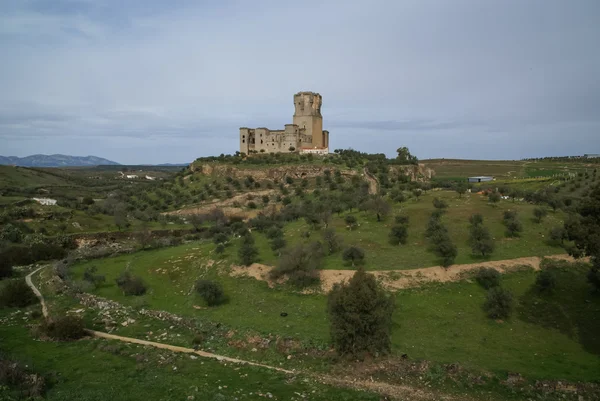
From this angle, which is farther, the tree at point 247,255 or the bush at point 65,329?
the tree at point 247,255

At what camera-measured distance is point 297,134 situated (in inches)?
3046

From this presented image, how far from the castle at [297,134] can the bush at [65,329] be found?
57346 millimetres

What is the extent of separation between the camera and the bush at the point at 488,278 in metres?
24.3

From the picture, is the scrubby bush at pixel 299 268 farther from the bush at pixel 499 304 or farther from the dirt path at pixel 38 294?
the dirt path at pixel 38 294

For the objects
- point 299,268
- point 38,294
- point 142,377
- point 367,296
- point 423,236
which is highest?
point 423,236

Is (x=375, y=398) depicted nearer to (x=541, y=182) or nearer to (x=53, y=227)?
(x=53, y=227)

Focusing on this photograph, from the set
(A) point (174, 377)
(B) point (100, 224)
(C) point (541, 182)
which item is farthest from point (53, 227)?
(C) point (541, 182)

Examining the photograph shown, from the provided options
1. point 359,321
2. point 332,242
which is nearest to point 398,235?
point 332,242

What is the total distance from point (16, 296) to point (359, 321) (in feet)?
80.4

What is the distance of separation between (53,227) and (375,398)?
54.1 metres

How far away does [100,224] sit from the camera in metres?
59.3

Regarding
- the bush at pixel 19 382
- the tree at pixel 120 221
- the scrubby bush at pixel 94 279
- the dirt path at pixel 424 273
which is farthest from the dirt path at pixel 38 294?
the dirt path at pixel 424 273

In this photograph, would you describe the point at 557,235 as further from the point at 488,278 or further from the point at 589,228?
the point at 589,228

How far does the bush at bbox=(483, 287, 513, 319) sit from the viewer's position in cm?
2120
